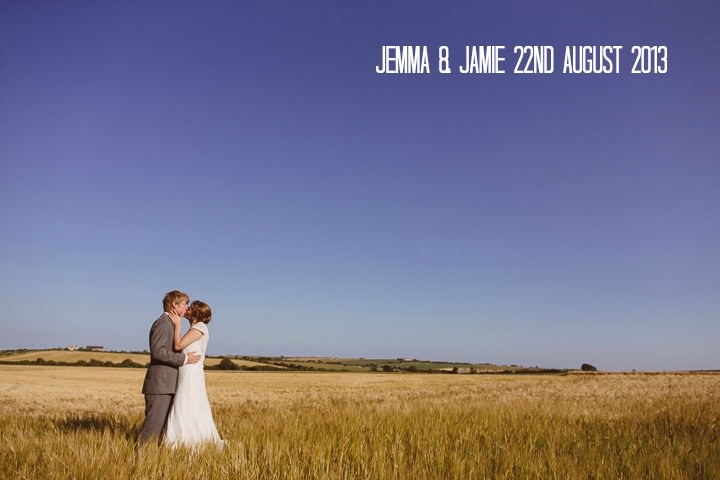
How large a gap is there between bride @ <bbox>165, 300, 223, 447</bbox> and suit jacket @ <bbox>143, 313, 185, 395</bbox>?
0.09 metres

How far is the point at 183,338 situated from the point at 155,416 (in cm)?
107

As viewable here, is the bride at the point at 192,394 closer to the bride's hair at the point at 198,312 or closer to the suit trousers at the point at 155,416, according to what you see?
the bride's hair at the point at 198,312

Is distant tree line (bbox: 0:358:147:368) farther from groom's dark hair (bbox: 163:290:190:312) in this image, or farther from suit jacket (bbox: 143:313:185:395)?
groom's dark hair (bbox: 163:290:190:312)

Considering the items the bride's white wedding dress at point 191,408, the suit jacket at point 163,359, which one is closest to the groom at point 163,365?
the suit jacket at point 163,359

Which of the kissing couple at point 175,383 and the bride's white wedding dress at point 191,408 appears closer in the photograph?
the kissing couple at point 175,383

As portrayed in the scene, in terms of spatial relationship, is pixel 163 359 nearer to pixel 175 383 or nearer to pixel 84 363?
pixel 175 383

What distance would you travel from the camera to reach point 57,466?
15.6 feet

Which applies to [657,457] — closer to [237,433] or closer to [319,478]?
[319,478]

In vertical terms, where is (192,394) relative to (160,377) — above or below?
below

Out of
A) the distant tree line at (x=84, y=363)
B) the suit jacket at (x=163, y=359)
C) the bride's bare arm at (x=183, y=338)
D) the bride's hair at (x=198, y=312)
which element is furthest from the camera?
the distant tree line at (x=84, y=363)

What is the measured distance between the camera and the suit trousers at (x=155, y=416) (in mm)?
7082

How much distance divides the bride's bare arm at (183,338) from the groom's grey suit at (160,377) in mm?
52

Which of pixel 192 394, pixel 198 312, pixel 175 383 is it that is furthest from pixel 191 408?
pixel 198 312

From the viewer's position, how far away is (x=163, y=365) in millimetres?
7180
